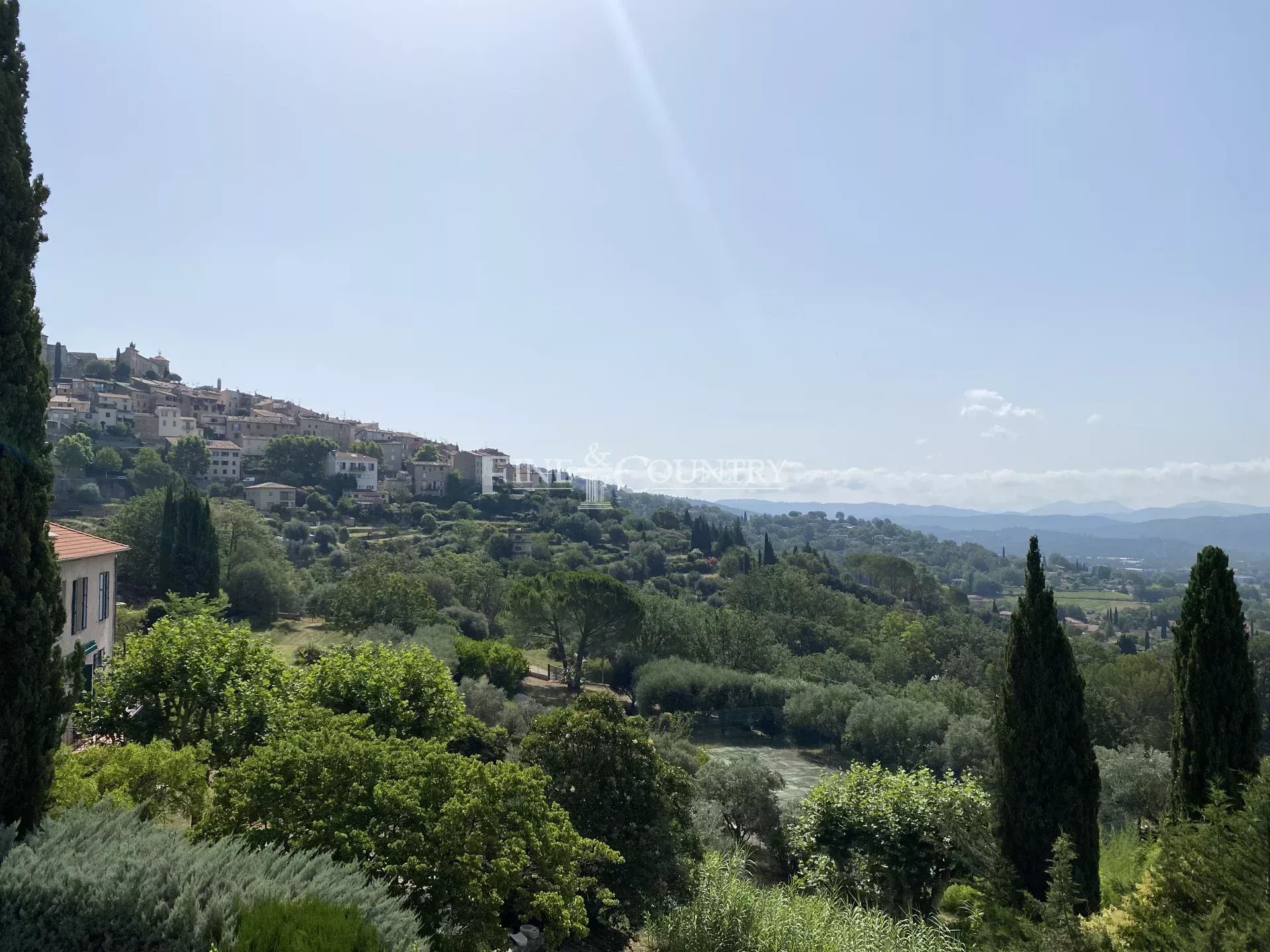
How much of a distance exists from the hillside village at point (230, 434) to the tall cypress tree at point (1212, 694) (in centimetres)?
7119

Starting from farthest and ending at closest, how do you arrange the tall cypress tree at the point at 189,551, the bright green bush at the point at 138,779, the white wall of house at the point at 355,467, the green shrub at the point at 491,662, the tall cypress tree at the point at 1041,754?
the white wall of house at the point at 355,467, the tall cypress tree at the point at 189,551, the green shrub at the point at 491,662, the tall cypress tree at the point at 1041,754, the bright green bush at the point at 138,779

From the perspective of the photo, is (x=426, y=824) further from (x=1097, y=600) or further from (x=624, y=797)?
(x=1097, y=600)

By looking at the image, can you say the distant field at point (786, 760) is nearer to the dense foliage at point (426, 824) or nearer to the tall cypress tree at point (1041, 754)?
the tall cypress tree at point (1041, 754)

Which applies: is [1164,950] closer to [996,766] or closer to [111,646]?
[996,766]

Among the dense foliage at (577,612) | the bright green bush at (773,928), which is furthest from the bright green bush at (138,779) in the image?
the dense foliage at (577,612)

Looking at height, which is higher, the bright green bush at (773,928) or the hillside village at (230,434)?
the hillside village at (230,434)

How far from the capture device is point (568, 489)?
354 ft

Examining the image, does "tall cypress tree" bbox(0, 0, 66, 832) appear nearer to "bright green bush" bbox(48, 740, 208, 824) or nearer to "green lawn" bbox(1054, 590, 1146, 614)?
"bright green bush" bbox(48, 740, 208, 824)

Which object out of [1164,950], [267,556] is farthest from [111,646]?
[267,556]

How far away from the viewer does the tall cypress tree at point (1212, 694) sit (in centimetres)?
955

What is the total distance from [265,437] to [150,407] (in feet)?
41.5

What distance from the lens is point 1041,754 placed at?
10.8 meters

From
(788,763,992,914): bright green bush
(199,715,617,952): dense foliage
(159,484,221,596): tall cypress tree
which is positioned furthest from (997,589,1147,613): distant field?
(199,715,617,952): dense foliage

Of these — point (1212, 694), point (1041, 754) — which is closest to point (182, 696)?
point (1041, 754)
